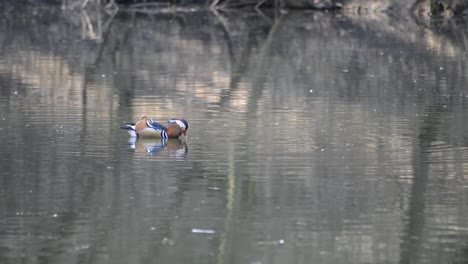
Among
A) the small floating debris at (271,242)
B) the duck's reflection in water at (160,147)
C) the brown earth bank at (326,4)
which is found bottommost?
the brown earth bank at (326,4)

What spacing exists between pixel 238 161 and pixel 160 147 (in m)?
1.69

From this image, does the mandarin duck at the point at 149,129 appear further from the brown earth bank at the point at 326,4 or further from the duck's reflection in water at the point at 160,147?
the brown earth bank at the point at 326,4

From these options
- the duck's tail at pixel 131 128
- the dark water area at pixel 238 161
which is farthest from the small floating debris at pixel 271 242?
the duck's tail at pixel 131 128

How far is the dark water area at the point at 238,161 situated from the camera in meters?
9.12

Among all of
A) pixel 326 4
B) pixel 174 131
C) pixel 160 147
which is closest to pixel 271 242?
pixel 160 147

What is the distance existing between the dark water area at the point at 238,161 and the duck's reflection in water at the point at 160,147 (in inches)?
1.8

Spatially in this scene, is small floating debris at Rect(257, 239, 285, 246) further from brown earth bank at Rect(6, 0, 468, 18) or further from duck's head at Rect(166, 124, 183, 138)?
brown earth bank at Rect(6, 0, 468, 18)

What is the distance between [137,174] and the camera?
11922mm

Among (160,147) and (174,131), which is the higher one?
(174,131)

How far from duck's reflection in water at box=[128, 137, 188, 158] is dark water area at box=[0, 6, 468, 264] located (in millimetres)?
45

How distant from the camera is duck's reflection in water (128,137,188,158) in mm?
13367

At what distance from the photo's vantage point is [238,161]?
1254 centimetres

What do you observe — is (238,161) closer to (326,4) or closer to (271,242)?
(271,242)

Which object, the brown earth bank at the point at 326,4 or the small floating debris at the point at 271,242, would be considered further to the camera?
the brown earth bank at the point at 326,4
